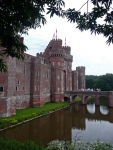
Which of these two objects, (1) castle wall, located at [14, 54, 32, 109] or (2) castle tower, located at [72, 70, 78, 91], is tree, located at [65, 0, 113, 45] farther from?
(2) castle tower, located at [72, 70, 78, 91]

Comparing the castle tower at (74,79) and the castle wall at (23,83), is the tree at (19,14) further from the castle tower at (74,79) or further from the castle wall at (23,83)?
the castle tower at (74,79)

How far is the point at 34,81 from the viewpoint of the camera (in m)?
29.5

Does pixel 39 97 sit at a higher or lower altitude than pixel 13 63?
lower

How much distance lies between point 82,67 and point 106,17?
178ft

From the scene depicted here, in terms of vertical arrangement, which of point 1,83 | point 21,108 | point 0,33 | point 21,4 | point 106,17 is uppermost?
point 21,4

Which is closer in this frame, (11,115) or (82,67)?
(11,115)

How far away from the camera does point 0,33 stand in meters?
6.14

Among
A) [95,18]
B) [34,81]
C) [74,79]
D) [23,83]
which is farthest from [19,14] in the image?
[74,79]

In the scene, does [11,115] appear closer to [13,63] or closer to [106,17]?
[13,63]

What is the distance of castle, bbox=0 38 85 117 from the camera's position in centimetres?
1983

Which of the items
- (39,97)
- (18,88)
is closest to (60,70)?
(39,97)

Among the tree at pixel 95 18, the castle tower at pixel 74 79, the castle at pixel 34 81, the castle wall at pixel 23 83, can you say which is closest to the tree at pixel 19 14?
the tree at pixel 95 18

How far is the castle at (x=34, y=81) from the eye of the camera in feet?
65.1

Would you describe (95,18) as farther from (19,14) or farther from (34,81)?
(34,81)
